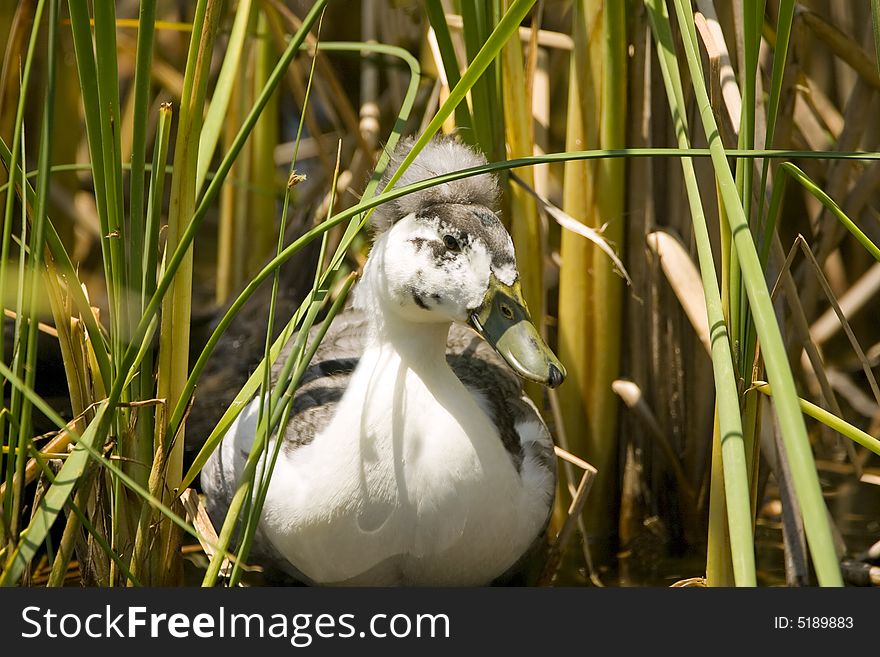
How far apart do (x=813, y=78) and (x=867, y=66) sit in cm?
74

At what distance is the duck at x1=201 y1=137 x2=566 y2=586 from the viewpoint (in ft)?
5.94

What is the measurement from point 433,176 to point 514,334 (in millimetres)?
313

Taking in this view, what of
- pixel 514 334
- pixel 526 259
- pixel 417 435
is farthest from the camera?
pixel 526 259

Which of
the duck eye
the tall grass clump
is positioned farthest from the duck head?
the tall grass clump

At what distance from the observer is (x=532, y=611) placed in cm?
160

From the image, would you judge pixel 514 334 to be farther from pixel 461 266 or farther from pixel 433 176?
pixel 433 176

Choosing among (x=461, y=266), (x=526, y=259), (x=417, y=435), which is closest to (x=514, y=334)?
(x=461, y=266)

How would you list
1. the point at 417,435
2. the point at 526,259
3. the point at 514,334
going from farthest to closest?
the point at 526,259 < the point at 417,435 < the point at 514,334

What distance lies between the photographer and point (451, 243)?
1.81m

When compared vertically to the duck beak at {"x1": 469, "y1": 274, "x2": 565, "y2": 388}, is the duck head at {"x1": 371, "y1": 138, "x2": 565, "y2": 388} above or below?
above

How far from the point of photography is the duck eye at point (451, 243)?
5.92 ft

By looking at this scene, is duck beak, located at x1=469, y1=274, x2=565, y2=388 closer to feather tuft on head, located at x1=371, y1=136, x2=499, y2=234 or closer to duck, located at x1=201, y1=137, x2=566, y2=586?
duck, located at x1=201, y1=137, x2=566, y2=586

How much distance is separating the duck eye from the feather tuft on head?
0.37 feet

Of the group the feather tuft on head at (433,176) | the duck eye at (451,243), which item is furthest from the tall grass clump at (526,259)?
the duck eye at (451,243)
